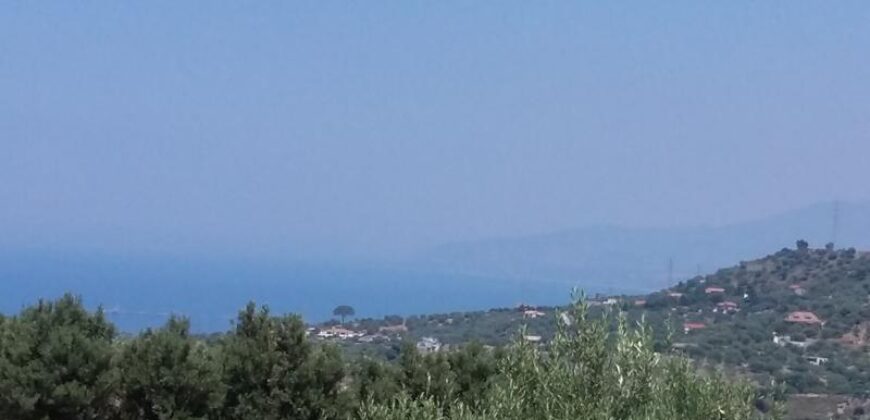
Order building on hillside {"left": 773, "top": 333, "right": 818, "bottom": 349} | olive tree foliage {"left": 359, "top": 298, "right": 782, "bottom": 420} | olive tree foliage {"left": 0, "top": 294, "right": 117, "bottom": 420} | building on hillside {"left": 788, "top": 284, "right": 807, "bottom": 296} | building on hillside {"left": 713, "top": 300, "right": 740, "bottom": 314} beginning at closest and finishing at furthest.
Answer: olive tree foliage {"left": 359, "top": 298, "right": 782, "bottom": 420} → olive tree foliage {"left": 0, "top": 294, "right": 117, "bottom": 420} → building on hillside {"left": 773, "top": 333, "right": 818, "bottom": 349} → building on hillside {"left": 713, "top": 300, "right": 740, "bottom": 314} → building on hillside {"left": 788, "top": 284, "right": 807, "bottom": 296}

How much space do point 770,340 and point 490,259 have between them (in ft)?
518

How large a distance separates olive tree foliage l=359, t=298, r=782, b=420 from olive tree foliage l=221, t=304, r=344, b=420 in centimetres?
400

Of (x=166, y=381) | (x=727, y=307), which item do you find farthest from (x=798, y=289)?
(x=166, y=381)

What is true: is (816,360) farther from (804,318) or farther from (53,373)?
(53,373)

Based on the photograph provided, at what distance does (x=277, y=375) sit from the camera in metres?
12.3

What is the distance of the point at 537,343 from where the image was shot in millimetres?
9164

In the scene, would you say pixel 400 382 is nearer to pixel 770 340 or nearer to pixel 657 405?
pixel 657 405

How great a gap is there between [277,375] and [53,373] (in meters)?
2.39

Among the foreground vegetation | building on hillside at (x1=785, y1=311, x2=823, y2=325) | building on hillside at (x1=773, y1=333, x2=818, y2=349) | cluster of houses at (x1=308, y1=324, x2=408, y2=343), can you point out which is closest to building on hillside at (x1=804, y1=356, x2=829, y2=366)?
building on hillside at (x1=773, y1=333, x2=818, y2=349)

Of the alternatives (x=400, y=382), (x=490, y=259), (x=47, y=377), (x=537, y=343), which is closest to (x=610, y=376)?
(x=537, y=343)

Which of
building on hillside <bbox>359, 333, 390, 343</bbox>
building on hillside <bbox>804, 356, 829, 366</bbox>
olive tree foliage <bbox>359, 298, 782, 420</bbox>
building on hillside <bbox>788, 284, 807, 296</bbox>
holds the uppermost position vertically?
building on hillside <bbox>788, 284, 807, 296</bbox>

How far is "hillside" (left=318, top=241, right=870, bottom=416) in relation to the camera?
28.4 m

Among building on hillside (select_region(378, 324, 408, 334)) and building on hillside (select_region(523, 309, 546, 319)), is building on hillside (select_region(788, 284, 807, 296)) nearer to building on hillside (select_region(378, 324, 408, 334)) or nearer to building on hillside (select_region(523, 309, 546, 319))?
building on hillside (select_region(378, 324, 408, 334))

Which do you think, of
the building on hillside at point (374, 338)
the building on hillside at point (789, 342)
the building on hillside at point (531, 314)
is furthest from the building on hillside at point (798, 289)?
the building on hillside at point (531, 314)
